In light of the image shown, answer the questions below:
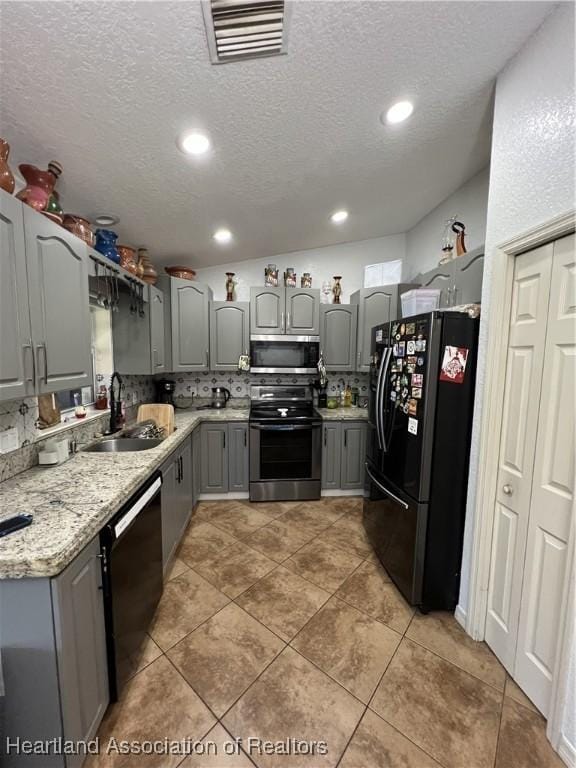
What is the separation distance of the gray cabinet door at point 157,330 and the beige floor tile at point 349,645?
2.29 meters

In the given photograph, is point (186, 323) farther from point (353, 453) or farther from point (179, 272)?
point (353, 453)

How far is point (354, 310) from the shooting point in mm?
3303

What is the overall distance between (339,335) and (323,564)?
2.22 metres

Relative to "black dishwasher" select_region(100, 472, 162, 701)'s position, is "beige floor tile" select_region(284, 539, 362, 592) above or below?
below

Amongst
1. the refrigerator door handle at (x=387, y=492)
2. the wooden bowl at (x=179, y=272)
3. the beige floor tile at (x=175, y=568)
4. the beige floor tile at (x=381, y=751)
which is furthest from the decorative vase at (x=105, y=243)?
the beige floor tile at (x=381, y=751)

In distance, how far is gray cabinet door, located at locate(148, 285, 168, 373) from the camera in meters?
2.66

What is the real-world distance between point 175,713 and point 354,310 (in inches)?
128

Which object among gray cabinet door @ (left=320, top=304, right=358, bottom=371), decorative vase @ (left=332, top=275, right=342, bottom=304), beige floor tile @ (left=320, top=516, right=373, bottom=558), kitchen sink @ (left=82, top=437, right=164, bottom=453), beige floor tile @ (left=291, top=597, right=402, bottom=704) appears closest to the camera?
beige floor tile @ (left=291, top=597, right=402, bottom=704)

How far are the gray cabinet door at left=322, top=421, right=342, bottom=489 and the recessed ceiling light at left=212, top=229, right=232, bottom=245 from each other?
6.60 feet

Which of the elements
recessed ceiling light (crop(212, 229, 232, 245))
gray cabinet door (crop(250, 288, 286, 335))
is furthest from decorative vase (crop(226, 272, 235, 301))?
recessed ceiling light (crop(212, 229, 232, 245))

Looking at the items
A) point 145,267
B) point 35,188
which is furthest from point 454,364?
point 145,267

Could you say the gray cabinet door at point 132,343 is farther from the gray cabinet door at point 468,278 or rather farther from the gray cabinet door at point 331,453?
the gray cabinet door at point 468,278

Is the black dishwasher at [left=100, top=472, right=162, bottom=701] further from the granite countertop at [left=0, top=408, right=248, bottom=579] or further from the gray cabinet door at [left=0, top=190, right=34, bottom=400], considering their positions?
the gray cabinet door at [left=0, top=190, right=34, bottom=400]

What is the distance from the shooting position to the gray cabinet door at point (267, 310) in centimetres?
314
